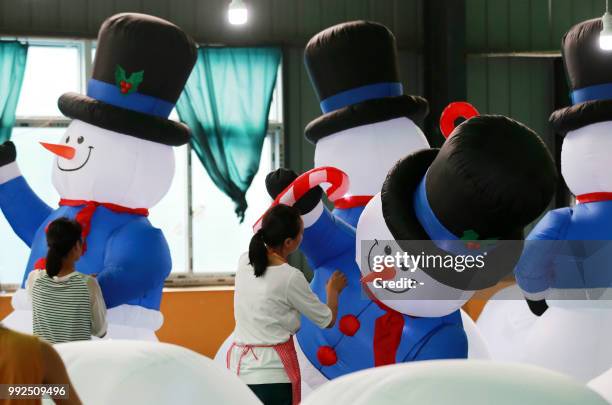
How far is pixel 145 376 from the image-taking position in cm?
158

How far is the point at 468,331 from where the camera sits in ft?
10.5

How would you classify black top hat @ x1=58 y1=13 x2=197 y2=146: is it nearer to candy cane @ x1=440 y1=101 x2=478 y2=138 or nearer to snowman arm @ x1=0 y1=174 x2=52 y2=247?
snowman arm @ x1=0 y1=174 x2=52 y2=247

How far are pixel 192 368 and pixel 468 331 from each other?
176cm

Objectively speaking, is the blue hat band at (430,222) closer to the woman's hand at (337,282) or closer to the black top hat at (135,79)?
the woman's hand at (337,282)

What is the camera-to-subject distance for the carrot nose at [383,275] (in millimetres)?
2691

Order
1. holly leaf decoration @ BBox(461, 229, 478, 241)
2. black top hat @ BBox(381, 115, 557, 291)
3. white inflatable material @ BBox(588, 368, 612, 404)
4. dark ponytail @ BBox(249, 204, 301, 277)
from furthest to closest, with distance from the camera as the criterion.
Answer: dark ponytail @ BBox(249, 204, 301, 277) < holly leaf decoration @ BBox(461, 229, 478, 241) < black top hat @ BBox(381, 115, 557, 291) < white inflatable material @ BBox(588, 368, 612, 404)

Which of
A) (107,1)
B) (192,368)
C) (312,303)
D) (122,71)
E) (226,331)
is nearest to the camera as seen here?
(192,368)

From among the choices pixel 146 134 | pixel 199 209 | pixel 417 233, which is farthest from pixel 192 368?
pixel 199 209

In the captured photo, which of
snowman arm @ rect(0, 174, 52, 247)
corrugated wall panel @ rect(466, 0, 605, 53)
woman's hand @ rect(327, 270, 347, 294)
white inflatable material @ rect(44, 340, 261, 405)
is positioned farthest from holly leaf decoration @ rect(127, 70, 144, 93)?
corrugated wall panel @ rect(466, 0, 605, 53)

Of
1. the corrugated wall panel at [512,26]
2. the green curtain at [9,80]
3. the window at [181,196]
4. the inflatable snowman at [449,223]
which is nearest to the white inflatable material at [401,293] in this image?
the inflatable snowman at [449,223]

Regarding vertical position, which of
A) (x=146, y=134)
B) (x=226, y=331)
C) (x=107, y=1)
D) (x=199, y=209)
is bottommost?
(x=226, y=331)

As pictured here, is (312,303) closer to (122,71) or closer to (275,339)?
(275,339)

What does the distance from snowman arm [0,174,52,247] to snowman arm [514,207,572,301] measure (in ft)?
6.77

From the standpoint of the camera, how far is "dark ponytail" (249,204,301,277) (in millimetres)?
2656
